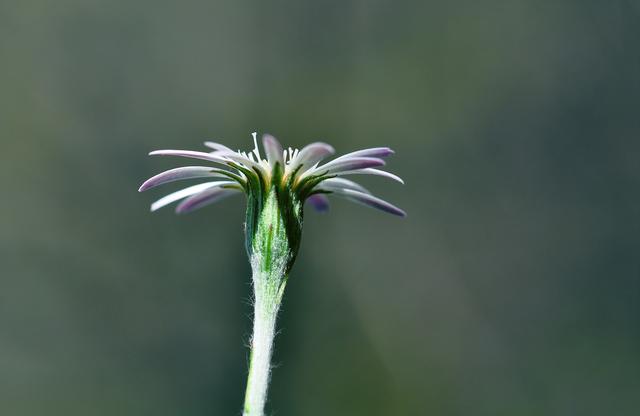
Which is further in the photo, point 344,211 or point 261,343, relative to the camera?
point 344,211

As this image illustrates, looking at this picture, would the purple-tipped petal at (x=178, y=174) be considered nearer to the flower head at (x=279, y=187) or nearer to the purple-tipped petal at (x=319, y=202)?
the flower head at (x=279, y=187)

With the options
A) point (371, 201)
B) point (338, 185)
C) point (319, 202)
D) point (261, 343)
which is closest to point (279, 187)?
point (338, 185)

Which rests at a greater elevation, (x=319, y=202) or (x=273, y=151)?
(x=273, y=151)

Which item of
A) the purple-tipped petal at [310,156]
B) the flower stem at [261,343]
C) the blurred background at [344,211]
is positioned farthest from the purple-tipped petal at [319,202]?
the blurred background at [344,211]

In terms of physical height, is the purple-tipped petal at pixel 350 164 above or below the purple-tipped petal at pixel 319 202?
above

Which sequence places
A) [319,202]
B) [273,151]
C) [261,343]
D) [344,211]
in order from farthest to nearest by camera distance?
[344,211] → [319,202] → [273,151] → [261,343]

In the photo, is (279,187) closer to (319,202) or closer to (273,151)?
(273,151)

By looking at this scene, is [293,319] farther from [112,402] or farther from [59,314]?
[59,314]
